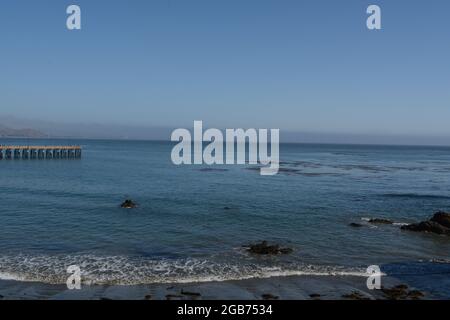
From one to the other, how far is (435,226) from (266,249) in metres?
16.4

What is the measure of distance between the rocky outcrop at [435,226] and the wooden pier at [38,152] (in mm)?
96203

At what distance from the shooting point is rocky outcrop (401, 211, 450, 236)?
113 feet

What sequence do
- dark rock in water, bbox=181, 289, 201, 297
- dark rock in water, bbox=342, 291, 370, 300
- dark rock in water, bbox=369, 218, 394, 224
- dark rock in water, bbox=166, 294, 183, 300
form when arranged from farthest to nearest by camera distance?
dark rock in water, bbox=369, 218, 394, 224
dark rock in water, bbox=181, 289, 201, 297
dark rock in water, bbox=342, 291, 370, 300
dark rock in water, bbox=166, 294, 183, 300

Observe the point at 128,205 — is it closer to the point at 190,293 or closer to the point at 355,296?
the point at 190,293

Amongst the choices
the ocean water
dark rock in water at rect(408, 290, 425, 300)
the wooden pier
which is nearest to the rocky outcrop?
the ocean water

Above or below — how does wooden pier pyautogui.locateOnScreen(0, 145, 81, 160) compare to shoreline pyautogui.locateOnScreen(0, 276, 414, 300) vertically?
above

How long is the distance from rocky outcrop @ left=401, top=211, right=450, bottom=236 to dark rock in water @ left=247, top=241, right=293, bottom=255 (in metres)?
13.7

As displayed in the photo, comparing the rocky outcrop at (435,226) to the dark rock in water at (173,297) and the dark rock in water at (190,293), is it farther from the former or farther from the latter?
the dark rock in water at (173,297)

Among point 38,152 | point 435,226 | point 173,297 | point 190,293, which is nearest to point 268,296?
point 190,293

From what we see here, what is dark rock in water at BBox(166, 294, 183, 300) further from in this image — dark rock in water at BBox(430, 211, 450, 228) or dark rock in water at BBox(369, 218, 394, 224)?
dark rock in water at BBox(430, 211, 450, 228)

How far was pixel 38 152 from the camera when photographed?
110 meters
